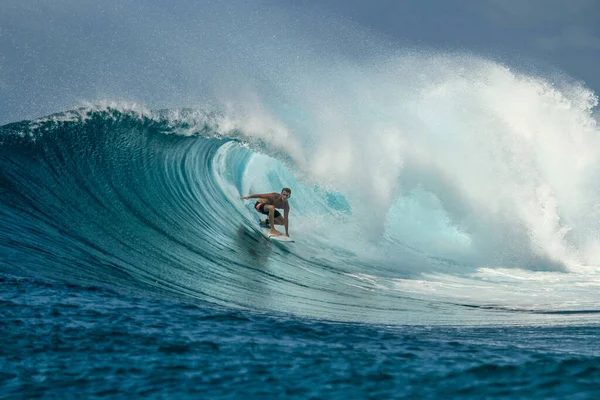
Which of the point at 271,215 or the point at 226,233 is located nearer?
the point at 226,233

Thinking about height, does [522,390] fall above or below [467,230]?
below

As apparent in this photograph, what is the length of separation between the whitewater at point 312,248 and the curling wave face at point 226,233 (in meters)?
0.05

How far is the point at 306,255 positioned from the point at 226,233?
4.22 ft

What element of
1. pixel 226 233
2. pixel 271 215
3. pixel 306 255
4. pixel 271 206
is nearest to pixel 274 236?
pixel 271 215

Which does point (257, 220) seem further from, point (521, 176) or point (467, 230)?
point (521, 176)

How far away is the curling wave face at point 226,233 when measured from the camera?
6.77m

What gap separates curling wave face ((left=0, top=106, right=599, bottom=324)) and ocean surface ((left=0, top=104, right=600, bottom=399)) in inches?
1.9

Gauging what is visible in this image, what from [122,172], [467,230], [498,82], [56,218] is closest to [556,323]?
[56,218]

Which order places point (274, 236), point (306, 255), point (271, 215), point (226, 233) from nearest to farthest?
point (226, 233)
point (306, 255)
point (274, 236)
point (271, 215)

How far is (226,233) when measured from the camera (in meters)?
10.3

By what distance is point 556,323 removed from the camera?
619 cm

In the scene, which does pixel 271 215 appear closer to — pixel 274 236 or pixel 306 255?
pixel 274 236

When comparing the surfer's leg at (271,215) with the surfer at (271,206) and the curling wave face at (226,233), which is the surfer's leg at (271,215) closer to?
the surfer at (271,206)

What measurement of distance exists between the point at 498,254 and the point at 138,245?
806 centimetres
